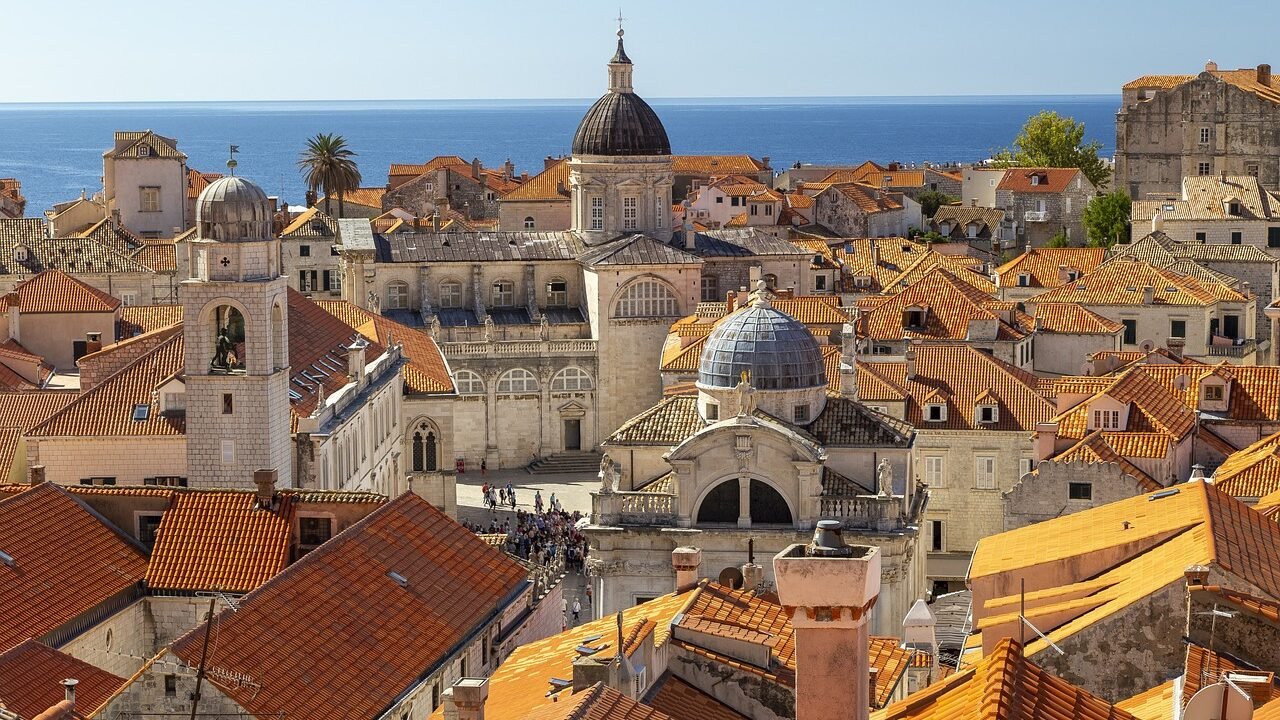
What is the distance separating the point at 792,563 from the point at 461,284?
216 ft

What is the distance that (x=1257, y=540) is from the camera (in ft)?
104

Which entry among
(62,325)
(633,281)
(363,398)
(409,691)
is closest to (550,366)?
(633,281)

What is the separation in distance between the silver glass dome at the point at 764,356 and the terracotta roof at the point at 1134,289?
1185 inches

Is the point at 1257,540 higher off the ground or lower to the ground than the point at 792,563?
lower

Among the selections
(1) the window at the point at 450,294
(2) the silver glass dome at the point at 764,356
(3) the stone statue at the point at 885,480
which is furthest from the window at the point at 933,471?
(1) the window at the point at 450,294

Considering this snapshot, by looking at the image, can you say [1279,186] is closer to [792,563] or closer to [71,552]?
[71,552]

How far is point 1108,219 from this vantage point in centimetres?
11019

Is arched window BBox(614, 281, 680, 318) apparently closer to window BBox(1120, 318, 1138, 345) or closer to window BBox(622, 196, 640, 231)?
window BBox(622, 196, 640, 231)

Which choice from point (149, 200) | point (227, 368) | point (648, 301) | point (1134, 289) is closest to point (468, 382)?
point (648, 301)

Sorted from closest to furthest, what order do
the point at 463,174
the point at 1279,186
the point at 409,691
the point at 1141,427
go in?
the point at 409,691, the point at 1141,427, the point at 1279,186, the point at 463,174

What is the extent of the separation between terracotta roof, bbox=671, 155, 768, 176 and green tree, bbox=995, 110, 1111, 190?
1534 cm

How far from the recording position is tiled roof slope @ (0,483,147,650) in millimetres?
33000

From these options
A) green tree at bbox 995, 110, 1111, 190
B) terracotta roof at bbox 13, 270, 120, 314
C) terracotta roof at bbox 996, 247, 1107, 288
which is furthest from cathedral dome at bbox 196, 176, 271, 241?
green tree at bbox 995, 110, 1111, 190

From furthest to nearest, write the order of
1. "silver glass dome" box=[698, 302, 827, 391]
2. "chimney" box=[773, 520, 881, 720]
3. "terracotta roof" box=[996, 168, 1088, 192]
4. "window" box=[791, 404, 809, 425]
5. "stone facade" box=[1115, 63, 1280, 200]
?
"terracotta roof" box=[996, 168, 1088, 192]
"stone facade" box=[1115, 63, 1280, 200]
"window" box=[791, 404, 809, 425]
"silver glass dome" box=[698, 302, 827, 391]
"chimney" box=[773, 520, 881, 720]
